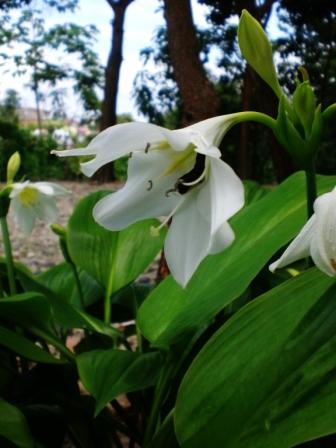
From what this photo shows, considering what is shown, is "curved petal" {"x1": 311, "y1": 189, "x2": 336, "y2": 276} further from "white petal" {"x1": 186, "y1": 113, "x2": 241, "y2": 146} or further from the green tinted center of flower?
the green tinted center of flower

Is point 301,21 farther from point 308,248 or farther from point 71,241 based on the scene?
point 308,248

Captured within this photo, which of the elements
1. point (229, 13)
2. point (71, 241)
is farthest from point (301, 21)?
point (71, 241)

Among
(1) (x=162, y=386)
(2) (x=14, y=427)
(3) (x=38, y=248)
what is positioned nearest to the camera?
(2) (x=14, y=427)

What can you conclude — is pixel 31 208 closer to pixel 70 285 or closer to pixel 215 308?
pixel 70 285

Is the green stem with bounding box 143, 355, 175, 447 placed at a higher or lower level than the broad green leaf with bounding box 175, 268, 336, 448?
lower

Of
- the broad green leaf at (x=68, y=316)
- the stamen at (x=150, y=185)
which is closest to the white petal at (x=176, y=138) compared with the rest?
the stamen at (x=150, y=185)

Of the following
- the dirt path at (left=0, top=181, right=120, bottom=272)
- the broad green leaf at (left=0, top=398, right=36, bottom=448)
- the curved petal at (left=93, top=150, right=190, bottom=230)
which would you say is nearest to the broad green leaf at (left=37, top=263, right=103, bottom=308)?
the broad green leaf at (left=0, top=398, right=36, bottom=448)

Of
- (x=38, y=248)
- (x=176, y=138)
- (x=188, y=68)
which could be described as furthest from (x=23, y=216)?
(x=38, y=248)
